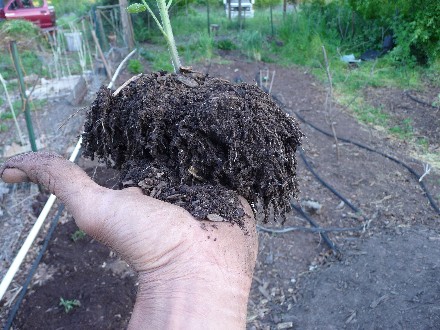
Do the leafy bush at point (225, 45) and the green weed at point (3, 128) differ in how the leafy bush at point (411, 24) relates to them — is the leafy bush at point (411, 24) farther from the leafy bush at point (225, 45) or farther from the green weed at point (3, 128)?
the green weed at point (3, 128)

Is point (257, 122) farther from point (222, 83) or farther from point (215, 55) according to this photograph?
point (215, 55)

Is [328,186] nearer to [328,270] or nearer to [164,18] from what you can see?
[328,270]

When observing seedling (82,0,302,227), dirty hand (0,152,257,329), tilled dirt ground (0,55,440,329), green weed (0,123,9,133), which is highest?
seedling (82,0,302,227)

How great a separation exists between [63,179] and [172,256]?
536 mm

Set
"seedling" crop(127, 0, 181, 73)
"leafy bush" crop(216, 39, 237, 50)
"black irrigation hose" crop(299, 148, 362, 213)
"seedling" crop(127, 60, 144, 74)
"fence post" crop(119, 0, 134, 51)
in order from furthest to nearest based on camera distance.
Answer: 1. "leafy bush" crop(216, 39, 237, 50)
2. "fence post" crop(119, 0, 134, 51)
3. "seedling" crop(127, 60, 144, 74)
4. "black irrigation hose" crop(299, 148, 362, 213)
5. "seedling" crop(127, 0, 181, 73)

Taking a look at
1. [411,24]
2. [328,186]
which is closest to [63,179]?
[328,186]

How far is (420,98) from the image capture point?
272 inches

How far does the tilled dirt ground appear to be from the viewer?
2.85 metres

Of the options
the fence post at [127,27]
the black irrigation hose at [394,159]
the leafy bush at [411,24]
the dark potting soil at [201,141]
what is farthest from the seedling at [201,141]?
the leafy bush at [411,24]

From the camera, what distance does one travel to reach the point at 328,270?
333 centimetres

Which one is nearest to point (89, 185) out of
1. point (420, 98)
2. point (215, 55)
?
point (420, 98)

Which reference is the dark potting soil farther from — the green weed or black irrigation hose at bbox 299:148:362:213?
the green weed

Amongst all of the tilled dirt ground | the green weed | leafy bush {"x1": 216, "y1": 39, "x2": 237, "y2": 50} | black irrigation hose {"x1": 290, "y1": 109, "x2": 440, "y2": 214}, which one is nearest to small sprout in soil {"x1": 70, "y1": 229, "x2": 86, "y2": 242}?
the tilled dirt ground

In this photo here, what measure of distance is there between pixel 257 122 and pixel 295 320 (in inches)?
79.7
